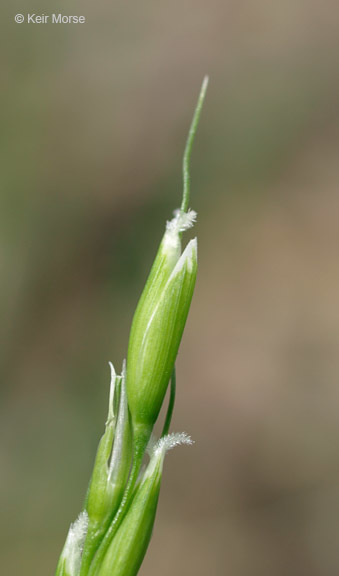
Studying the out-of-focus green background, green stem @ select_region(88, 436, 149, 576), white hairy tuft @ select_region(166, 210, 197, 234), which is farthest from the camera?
the out-of-focus green background

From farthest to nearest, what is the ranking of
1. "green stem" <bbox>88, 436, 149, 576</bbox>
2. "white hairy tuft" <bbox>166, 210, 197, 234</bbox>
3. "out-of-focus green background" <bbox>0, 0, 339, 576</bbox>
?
1. "out-of-focus green background" <bbox>0, 0, 339, 576</bbox>
2. "white hairy tuft" <bbox>166, 210, 197, 234</bbox>
3. "green stem" <bbox>88, 436, 149, 576</bbox>

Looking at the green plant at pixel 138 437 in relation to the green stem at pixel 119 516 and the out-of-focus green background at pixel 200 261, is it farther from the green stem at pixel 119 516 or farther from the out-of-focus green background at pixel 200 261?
the out-of-focus green background at pixel 200 261

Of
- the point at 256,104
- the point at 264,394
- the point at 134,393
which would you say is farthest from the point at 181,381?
the point at 134,393

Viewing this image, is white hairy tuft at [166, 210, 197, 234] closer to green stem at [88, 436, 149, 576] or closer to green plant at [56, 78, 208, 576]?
green plant at [56, 78, 208, 576]

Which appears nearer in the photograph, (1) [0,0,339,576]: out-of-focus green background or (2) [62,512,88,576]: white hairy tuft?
(2) [62,512,88,576]: white hairy tuft

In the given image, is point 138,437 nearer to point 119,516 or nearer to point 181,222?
point 119,516

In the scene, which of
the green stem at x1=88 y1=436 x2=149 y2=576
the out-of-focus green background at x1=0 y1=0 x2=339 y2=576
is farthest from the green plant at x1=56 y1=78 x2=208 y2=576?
the out-of-focus green background at x1=0 y1=0 x2=339 y2=576

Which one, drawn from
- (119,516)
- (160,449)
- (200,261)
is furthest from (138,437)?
(200,261)

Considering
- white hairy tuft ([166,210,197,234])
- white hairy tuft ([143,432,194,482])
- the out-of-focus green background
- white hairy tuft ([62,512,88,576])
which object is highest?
the out-of-focus green background
